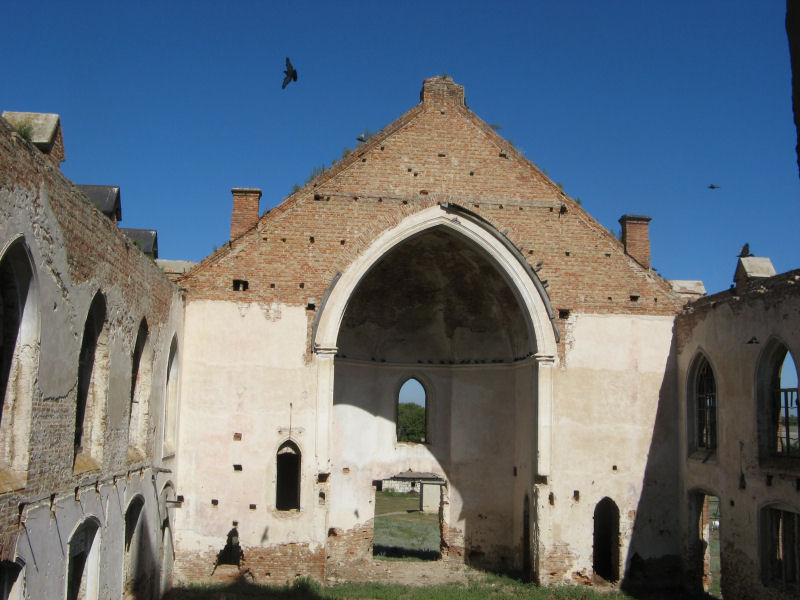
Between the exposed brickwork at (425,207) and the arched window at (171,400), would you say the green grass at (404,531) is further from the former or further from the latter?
the exposed brickwork at (425,207)

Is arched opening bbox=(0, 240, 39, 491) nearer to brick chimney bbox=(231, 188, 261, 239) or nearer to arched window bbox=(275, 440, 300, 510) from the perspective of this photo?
brick chimney bbox=(231, 188, 261, 239)

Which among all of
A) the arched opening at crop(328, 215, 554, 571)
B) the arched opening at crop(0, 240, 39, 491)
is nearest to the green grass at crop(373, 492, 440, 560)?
the arched opening at crop(328, 215, 554, 571)

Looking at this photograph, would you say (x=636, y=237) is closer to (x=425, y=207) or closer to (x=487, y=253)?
(x=487, y=253)

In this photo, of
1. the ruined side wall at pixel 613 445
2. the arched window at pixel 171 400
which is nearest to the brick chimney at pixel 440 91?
the ruined side wall at pixel 613 445

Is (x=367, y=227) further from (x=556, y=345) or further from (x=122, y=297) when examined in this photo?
(x=122, y=297)

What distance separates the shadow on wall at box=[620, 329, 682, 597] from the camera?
15.8 meters

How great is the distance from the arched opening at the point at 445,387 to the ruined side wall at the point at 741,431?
4064mm

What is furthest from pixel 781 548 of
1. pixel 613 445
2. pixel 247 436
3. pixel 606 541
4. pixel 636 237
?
pixel 247 436

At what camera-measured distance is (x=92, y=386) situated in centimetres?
1038

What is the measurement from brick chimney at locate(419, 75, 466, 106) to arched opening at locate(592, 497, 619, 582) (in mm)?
8948

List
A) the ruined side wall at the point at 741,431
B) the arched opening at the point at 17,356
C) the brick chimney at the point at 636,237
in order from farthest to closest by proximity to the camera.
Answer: the brick chimney at the point at 636,237 → the ruined side wall at the point at 741,431 → the arched opening at the point at 17,356

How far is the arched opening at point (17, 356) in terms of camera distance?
770cm

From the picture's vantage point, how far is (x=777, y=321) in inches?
504

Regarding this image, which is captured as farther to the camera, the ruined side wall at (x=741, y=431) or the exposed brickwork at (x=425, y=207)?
the exposed brickwork at (x=425, y=207)
